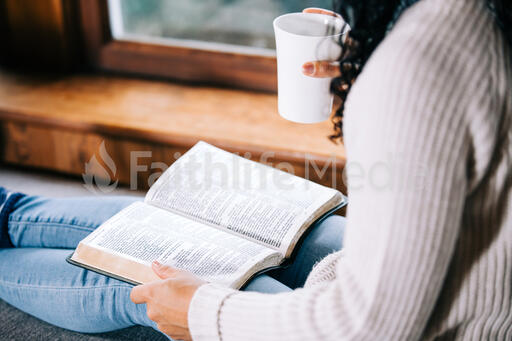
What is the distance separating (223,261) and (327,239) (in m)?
0.21

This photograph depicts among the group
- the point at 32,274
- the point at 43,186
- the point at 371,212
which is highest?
the point at 371,212

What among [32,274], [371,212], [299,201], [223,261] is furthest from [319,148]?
[371,212]

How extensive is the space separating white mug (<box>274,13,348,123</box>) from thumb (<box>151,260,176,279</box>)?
0.29m

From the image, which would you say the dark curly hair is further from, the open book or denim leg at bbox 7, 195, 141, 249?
denim leg at bbox 7, 195, 141, 249

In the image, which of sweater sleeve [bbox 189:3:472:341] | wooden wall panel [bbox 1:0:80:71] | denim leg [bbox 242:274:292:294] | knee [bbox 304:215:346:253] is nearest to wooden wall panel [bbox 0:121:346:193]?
wooden wall panel [bbox 1:0:80:71]

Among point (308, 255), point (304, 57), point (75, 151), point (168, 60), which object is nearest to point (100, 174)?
point (75, 151)

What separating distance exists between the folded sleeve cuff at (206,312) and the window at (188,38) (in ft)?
3.38

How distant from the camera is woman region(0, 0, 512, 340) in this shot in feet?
1.34

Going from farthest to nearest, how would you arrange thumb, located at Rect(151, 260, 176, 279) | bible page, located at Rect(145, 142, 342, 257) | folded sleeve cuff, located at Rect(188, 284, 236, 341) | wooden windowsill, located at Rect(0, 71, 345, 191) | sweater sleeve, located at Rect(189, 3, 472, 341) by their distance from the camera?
wooden windowsill, located at Rect(0, 71, 345, 191) → bible page, located at Rect(145, 142, 342, 257) → thumb, located at Rect(151, 260, 176, 279) → folded sleeve cuff, located at Rect(188, 284, 236, 341) → sweater sleeve, located at Rect(189, 3, 472, 341)

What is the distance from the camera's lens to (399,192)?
423mm

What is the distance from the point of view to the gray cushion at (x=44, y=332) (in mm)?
845

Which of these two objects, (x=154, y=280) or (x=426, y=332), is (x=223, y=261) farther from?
(x=426, y=332)

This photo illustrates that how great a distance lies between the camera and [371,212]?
445mm

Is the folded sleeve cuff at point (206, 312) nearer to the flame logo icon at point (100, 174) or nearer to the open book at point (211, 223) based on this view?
the open book at point (211, 223)
